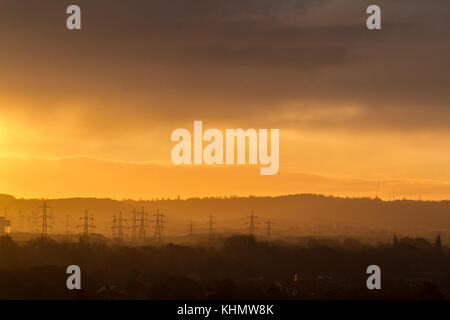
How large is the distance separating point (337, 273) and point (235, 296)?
59012 millimetres

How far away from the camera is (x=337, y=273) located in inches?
7490

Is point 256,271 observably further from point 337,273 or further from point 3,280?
point 3,280

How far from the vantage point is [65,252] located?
193m
